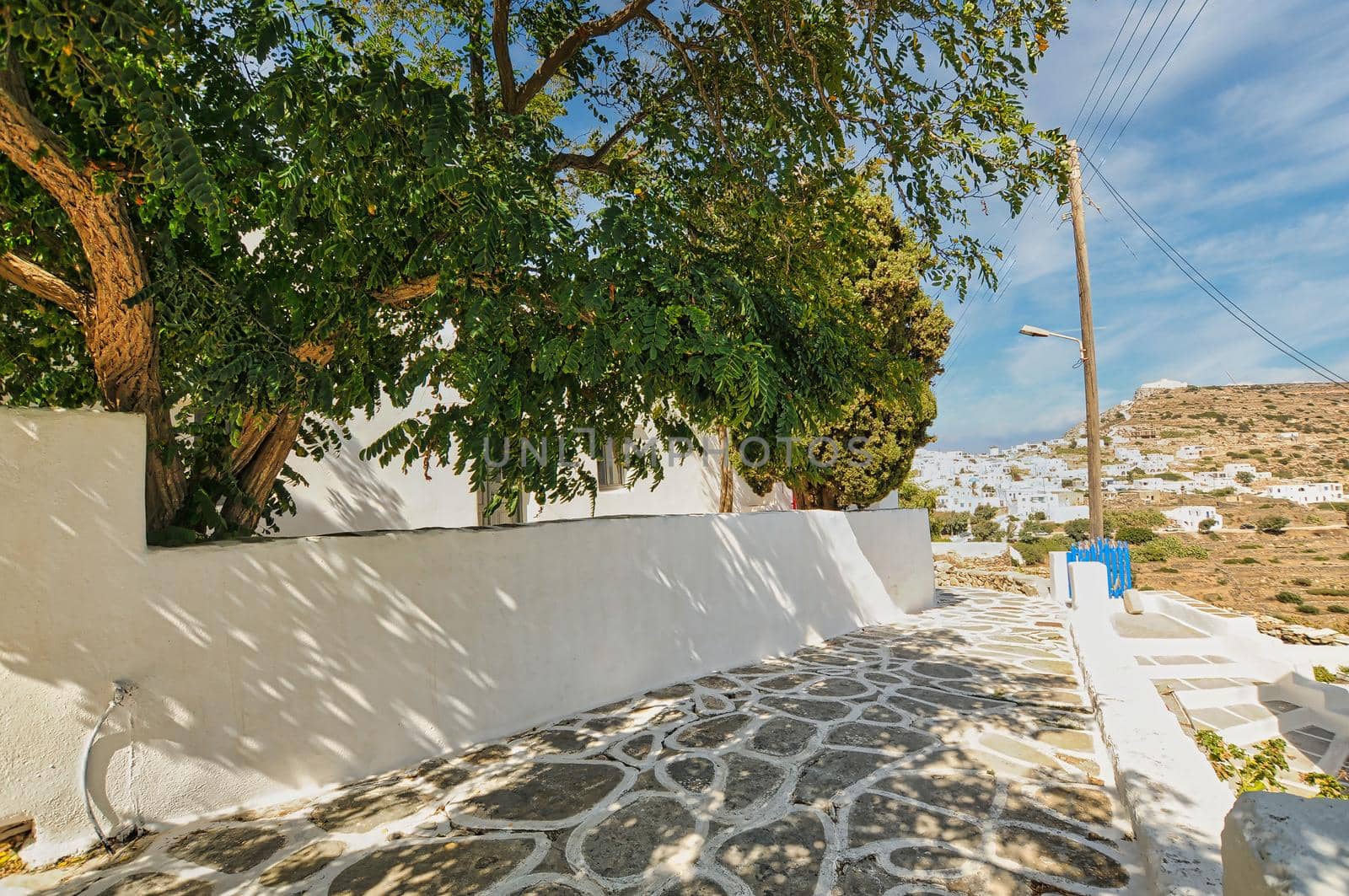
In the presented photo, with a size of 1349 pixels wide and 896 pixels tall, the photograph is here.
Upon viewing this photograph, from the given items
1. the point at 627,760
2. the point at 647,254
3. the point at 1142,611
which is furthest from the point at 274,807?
the point at 1142,611

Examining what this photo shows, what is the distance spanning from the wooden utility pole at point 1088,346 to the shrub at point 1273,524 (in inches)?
791

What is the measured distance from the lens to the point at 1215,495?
94.6ft

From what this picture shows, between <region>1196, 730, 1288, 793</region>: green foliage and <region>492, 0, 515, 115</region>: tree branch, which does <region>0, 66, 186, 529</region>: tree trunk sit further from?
<region>1196, 730, 1288, 793</region>: green foliage

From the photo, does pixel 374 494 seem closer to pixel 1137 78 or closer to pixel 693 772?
pixel 693 772

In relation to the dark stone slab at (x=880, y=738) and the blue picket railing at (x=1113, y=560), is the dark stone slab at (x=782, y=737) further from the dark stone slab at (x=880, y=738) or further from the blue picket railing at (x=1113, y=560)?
the blue picket railing at (x=1113, y=560)

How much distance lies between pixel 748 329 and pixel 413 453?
3122 mm

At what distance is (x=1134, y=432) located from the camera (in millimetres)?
36156

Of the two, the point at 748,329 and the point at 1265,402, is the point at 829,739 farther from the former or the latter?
the point at 1265,402

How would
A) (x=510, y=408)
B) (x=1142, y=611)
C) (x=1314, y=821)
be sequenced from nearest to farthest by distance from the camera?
(x=1314, y=821) < (x=510, y=408) < (x=1142, y=611)

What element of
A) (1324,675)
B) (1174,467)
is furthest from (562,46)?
(1174,467)

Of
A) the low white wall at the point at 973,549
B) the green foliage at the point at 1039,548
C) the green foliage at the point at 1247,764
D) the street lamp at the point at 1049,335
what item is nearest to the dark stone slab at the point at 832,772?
the green foliage at the point at 1247,764

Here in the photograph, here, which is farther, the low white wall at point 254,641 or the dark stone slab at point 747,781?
the dark stone slab at point 747,781

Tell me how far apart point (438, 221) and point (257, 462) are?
2.54m

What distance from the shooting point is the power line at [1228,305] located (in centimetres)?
1717
